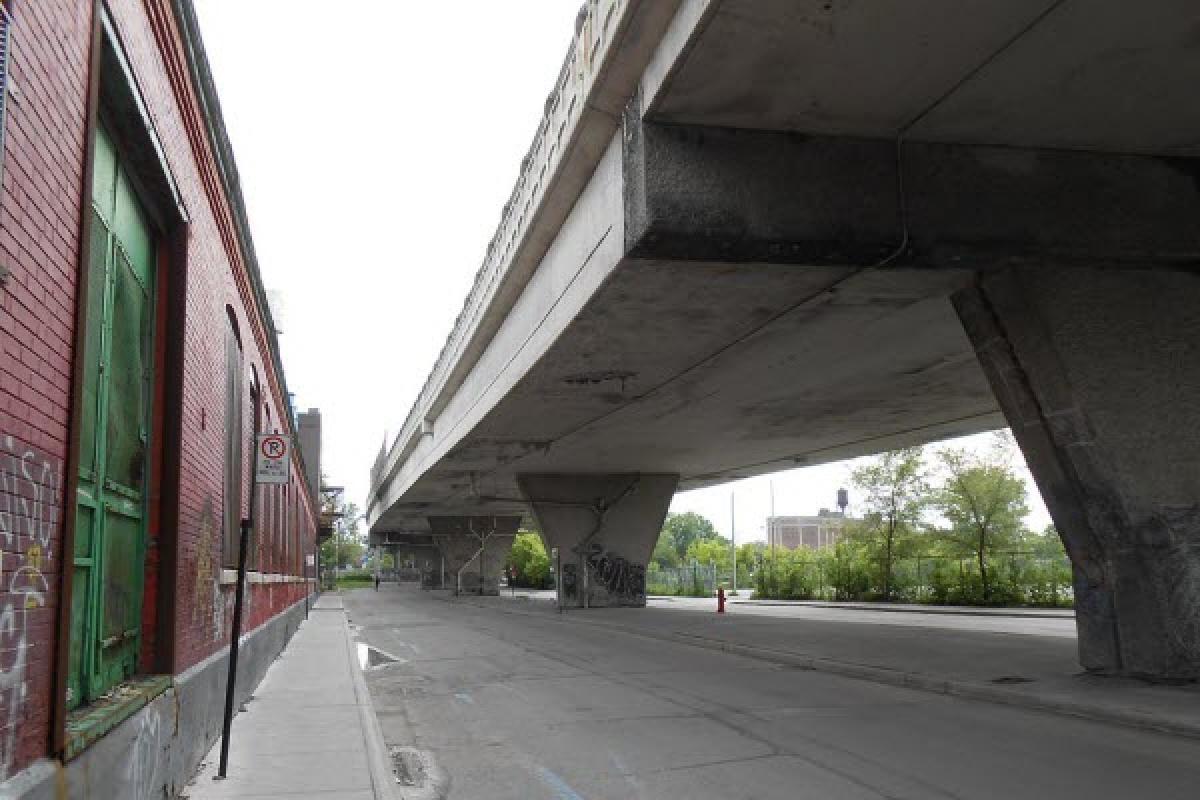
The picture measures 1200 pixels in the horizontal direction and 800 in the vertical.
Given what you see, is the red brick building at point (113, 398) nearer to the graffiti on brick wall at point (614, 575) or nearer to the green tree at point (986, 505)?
the graffiti on brick wall at point (614, 575)

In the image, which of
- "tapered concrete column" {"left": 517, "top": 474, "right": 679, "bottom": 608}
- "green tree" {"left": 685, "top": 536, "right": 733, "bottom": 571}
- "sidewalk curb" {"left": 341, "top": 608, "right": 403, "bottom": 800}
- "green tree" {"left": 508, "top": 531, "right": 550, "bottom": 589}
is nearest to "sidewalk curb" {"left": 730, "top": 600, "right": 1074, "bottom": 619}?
"tapered concrete column" {"left": 517, "top": 474, "right": 679, "bottom": 608}

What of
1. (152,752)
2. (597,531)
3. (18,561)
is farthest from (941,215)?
(597,531)

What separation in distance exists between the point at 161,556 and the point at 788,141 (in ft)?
23.2

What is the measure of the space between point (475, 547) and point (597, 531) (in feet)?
104

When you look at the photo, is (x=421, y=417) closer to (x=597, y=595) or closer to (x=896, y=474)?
(x=597, y=595)

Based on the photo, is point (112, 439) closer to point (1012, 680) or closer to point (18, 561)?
point (18, 561)

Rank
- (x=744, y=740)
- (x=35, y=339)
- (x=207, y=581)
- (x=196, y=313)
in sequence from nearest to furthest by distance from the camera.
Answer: (x=35, y=339) → (x=196, y=313) → (x=207, y=581) → (x=744, y=740)

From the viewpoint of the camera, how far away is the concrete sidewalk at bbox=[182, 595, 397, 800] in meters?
7.07

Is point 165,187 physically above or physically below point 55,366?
above

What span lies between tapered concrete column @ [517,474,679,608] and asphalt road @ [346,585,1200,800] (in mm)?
19401

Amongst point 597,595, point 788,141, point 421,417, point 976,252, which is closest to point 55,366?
point 788,141

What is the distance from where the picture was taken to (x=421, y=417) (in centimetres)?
3200

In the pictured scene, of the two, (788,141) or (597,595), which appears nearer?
(788,141)

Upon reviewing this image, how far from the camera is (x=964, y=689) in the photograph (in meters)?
11.8
